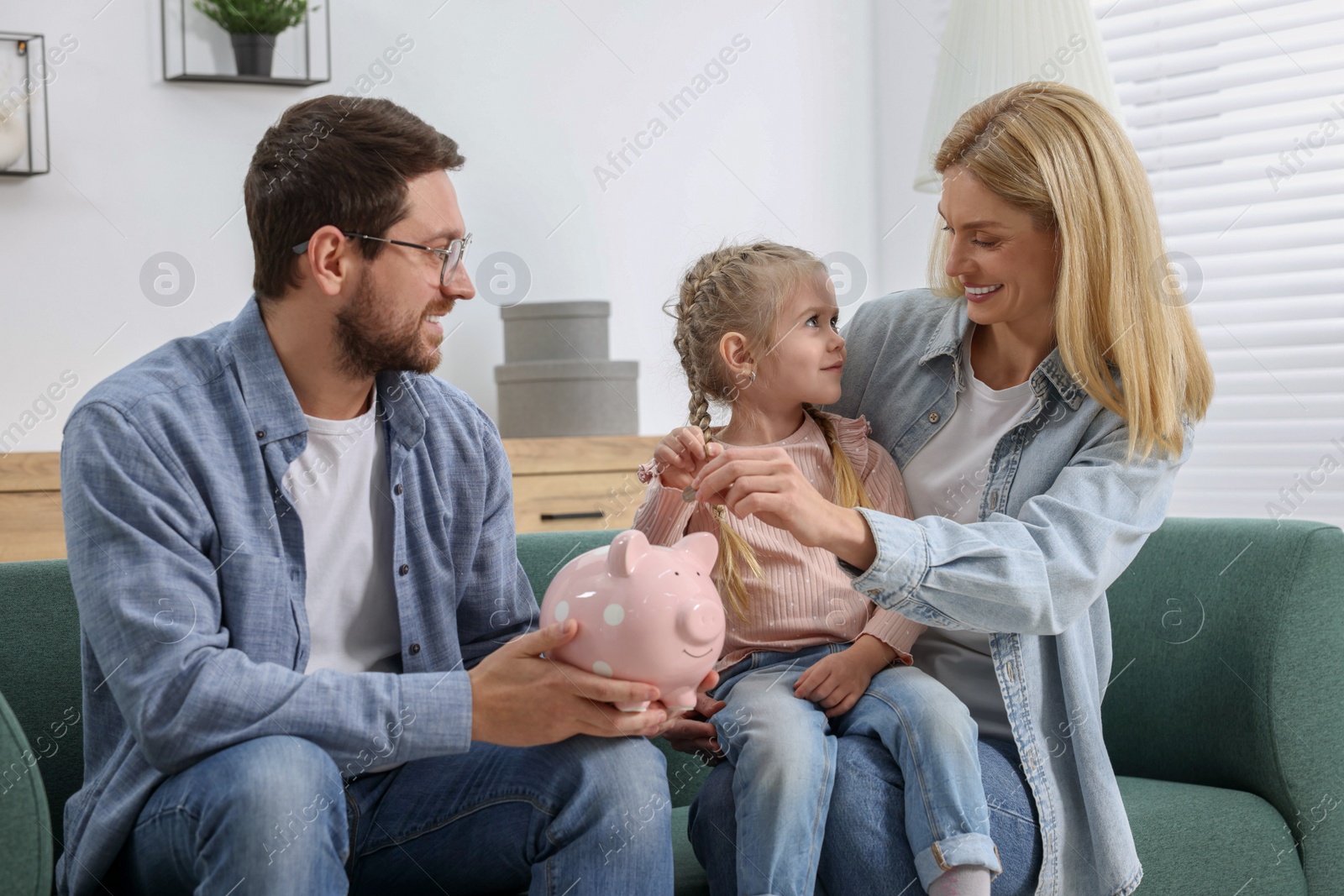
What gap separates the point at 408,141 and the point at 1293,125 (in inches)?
85.9

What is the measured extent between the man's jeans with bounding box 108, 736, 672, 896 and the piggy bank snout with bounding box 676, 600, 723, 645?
0.15m

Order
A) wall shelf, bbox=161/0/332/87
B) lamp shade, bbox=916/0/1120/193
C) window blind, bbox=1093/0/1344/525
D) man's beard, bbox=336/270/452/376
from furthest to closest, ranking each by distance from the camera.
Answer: wall shelf, bbox=161/0/332/87 → window blind, bbox=1093/0/1344/525 → lamp shade, bbox=916/0/1120/193 → man's beard, bbox=336/270/452/376

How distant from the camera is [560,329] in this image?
3023 mm

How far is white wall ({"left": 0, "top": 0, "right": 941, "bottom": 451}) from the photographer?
286 cm

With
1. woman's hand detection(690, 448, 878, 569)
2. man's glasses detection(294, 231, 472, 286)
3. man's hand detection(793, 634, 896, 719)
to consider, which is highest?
man's glasses detection(294, 231, 472, 286)

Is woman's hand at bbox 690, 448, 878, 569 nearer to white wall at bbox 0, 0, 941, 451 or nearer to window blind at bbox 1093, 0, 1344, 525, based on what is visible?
white wall at bbox 0, 0, 941, 451

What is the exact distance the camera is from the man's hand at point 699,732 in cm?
145

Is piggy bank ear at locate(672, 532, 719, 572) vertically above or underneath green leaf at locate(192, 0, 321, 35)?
underneath

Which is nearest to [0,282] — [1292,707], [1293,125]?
[1292,707]

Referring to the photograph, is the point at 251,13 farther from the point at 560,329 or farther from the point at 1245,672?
the point at 1245,672

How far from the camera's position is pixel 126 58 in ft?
9.57

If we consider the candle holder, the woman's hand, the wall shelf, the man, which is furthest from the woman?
the candle holder

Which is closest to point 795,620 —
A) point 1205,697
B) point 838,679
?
point 838,679

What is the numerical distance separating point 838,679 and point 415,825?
50 centimetres
